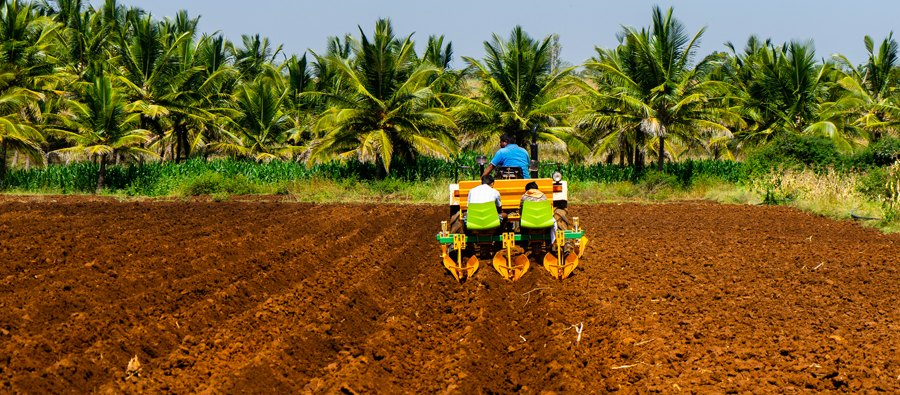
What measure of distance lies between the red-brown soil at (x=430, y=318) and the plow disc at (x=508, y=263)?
0.22 metres

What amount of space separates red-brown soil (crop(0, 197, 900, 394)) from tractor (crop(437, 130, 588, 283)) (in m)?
0.28

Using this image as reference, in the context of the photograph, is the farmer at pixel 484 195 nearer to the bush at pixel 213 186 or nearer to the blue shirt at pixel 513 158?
the blue shirt at pixel 513 158

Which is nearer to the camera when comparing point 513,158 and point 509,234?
point 509,234

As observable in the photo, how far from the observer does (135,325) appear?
5.31 metres

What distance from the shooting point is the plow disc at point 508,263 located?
6.84 meters

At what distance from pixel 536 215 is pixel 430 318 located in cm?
174

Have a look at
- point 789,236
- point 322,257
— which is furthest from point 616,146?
point 322,257

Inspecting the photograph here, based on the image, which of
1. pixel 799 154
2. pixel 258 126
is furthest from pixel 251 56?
pixel 799 154

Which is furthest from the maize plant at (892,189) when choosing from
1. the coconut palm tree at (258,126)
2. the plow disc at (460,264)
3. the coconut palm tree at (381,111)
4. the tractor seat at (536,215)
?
the coconut palm tree at (258,126)

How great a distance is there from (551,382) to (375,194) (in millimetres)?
17973

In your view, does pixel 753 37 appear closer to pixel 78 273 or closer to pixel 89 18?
pixel 78 273

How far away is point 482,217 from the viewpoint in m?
6.64

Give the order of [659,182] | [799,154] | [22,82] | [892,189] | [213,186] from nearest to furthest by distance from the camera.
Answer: [892,189] → [799,154] → [213,186] → [659,182] → [22,82]

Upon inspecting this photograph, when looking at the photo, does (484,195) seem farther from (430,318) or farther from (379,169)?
(379,169)
